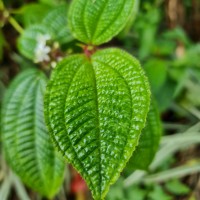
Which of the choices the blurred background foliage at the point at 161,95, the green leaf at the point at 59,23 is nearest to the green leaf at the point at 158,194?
the blurred background foliage at the point at 161,95

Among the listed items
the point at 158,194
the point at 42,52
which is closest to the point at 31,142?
the point at 42,52

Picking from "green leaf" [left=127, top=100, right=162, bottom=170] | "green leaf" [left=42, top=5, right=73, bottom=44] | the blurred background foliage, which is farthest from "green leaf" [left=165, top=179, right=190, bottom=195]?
"green leaf" [left=42, top=5, right=73, bottom=44]

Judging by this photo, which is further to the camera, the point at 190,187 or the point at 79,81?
the point at 190,187

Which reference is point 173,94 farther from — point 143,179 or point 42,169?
point 42,169

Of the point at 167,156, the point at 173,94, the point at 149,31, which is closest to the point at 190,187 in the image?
the point at 167,156

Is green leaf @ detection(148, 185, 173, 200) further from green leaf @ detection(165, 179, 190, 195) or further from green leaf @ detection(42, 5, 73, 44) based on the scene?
green leaf @ detection(42, 5, 73, 44)

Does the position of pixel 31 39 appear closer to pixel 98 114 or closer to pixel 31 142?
pixel 31 142

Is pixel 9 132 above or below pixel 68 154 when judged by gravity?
below
